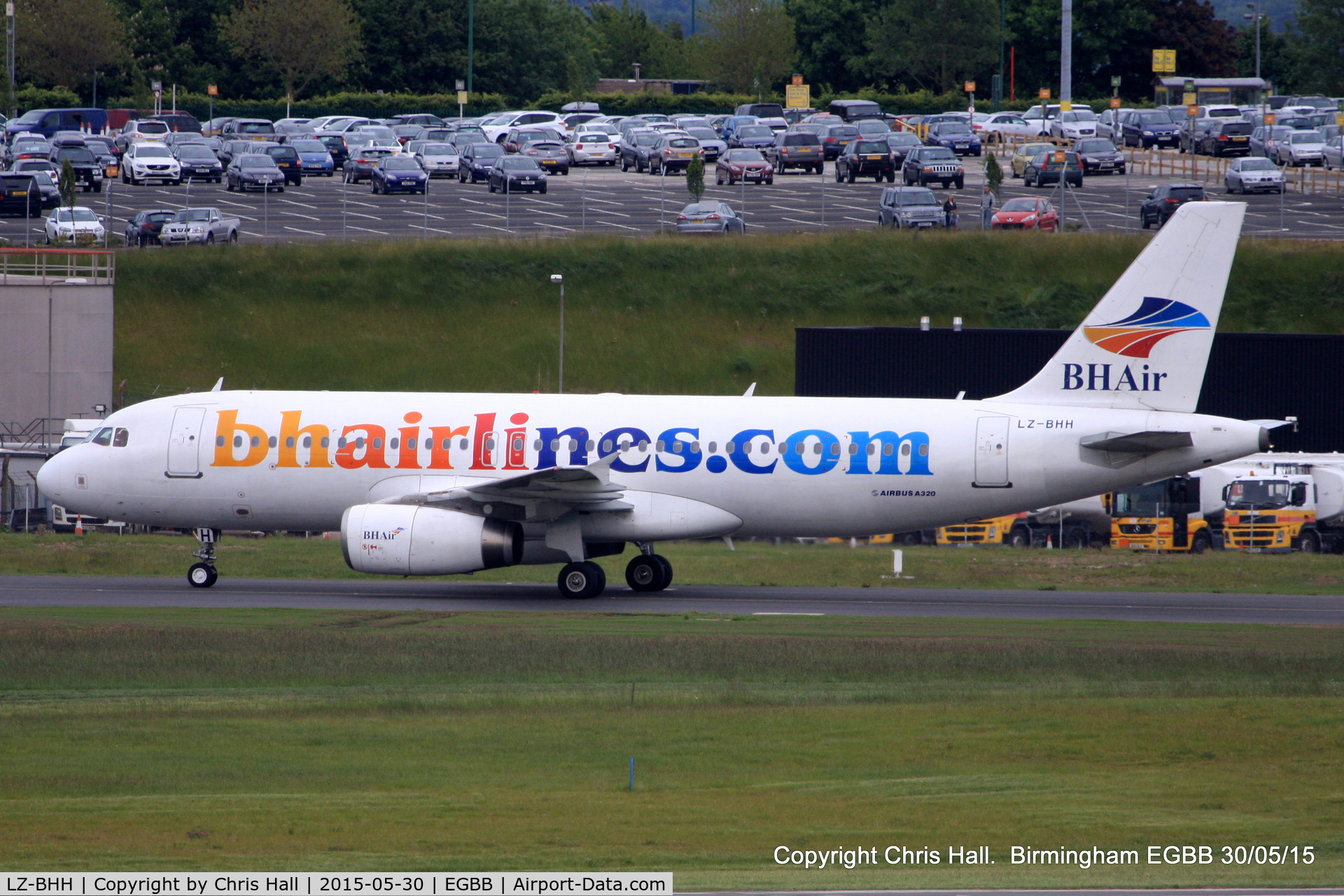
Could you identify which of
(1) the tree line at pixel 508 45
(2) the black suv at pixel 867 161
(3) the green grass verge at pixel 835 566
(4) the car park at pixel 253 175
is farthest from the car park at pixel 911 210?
(1) the tree line at pixel 508 45

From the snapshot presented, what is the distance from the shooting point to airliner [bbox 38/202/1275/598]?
2867 centimetres

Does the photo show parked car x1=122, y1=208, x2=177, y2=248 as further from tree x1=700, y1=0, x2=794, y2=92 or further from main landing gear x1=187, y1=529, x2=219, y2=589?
tree x1=700, y1=0, x2=794, y2=92

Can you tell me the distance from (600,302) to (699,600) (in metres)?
36.1

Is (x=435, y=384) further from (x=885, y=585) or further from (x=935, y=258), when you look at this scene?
(x=885, y=585)

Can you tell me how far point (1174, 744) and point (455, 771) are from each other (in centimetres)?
815

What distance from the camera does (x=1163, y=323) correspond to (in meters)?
29.2

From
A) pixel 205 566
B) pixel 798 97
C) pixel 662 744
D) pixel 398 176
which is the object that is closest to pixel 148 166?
pixel 398 176

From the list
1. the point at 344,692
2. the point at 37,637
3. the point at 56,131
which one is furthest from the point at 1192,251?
the point at 56,131

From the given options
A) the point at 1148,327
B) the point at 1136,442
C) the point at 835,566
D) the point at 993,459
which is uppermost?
the point at 1148,327

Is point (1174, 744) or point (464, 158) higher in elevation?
point (464, 158)

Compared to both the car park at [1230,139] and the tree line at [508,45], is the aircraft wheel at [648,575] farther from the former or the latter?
the tree line at [508,45]

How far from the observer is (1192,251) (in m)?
29.0

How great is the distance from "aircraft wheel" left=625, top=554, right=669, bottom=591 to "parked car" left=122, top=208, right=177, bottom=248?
137 ft

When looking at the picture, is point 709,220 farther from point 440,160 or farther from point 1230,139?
point 1230,139
